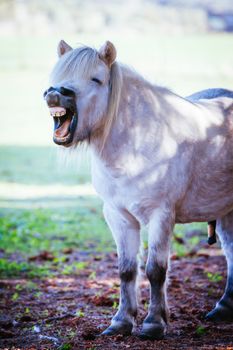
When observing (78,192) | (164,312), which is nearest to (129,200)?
(164,312)

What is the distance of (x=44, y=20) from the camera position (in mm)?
21375

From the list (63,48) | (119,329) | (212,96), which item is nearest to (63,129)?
(63,48)

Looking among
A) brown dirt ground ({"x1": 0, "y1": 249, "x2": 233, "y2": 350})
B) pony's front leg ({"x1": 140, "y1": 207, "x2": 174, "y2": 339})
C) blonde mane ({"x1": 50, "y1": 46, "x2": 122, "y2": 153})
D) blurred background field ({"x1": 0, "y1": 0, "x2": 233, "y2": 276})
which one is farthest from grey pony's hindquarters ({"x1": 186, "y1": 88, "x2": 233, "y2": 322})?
blurred background field ({"x1": 0, "y1": 0, "x2": 233, "y2": 276})

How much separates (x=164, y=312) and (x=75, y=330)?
2.33 feet

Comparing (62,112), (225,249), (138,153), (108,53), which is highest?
(108,53)

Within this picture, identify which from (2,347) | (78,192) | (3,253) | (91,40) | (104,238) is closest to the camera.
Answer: (2,347)

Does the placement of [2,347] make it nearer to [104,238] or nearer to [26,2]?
[104,238]

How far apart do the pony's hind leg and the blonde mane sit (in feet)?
4.89

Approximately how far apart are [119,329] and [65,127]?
1552 mm

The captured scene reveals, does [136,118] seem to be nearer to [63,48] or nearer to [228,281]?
[63,48]

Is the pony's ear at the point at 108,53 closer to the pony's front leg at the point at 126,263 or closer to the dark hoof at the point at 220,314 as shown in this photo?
the pony's front leg at the point at 126,263

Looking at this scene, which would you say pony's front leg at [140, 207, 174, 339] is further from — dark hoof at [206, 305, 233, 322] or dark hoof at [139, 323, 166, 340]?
dark hoof at [206, 305, 233, 322]

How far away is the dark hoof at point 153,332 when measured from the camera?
4539 millimetres

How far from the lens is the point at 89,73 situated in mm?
4422
